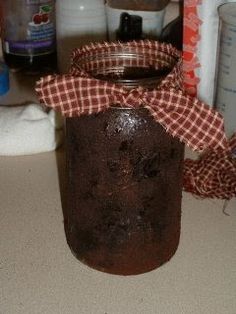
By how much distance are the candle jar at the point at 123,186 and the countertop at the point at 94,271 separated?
19 mm

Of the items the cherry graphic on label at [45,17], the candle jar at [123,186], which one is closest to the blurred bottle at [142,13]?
the cherry graphic on label at [45,17]

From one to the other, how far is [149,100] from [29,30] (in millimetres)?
547

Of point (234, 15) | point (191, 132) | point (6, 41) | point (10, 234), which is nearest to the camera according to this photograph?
point (191, 132)

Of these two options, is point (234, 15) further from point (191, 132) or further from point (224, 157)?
point (191, 132)

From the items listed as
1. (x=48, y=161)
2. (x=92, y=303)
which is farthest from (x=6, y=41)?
(x=92, y=303)

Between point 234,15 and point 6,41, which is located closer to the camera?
point 234,15

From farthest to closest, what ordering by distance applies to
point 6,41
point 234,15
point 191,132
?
point 6,41 → point 234,15 → point 191,132

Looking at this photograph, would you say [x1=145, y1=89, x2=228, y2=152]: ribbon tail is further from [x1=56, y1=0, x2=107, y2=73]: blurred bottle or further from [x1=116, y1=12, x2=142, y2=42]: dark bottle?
[x1=56, y1=0, x2=107, y2=73]: blurred bottle

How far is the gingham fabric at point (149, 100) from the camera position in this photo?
437 mm

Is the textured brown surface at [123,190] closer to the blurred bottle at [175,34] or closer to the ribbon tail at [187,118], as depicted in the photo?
the ribbon tail at [187,118]

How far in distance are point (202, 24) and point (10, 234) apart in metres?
0.37

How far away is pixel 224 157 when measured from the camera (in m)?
0.68

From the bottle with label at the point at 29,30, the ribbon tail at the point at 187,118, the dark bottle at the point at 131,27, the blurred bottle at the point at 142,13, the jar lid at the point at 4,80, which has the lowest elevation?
the jar lid at the point at 4,80

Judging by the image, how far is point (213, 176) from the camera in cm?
67
